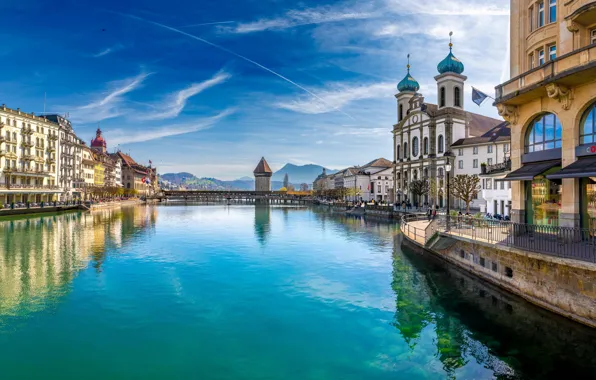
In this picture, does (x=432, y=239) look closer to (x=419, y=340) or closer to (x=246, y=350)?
(x=419, y=340)

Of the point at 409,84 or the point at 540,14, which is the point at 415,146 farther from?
the point at 540,14

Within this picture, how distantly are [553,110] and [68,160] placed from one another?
107445mm

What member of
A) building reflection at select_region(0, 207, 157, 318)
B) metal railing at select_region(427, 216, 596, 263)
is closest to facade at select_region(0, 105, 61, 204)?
building reflection at select_region(0, 207, 157, 318)

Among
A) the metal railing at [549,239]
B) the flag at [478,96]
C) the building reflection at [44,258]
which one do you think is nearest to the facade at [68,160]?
the building reflection at [44,258]

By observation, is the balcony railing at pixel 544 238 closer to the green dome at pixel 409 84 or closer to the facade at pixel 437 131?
the facade at pixel 437 131

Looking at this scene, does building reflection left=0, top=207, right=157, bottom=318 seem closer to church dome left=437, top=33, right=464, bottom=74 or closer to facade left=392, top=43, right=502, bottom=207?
facade left=392, top=43, right=502, bottom=207

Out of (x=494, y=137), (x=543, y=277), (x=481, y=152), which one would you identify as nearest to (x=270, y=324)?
(x=543, y=277)

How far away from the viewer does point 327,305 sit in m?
A: 17.9

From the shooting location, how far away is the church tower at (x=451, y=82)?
274ft

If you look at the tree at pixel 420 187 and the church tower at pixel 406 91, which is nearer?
the tree at pixel 420 187

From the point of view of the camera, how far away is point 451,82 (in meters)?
83.8

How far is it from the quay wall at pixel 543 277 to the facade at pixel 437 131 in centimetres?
5939

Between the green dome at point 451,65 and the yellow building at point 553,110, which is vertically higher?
the green dome at point 451,65

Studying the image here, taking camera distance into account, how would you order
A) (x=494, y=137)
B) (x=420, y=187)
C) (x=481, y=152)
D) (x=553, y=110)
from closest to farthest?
1. (x=553, y=110)
2. (x=494, y=137)
3. (x=481, y=152)
4. (x=420, y=187)
